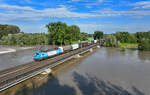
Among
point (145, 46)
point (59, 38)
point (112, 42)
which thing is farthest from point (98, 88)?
point (112, 42)

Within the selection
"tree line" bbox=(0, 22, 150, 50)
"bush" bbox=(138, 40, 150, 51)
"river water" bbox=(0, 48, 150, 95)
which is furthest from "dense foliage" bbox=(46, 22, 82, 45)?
"river water" bbox=(0, 48, 150, 95)

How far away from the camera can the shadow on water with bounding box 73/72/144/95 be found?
42.2 feet

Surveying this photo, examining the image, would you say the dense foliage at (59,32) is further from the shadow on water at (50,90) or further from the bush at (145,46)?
the shadow on water at (50,90)

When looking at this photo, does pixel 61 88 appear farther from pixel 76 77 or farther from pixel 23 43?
pixel 23 43

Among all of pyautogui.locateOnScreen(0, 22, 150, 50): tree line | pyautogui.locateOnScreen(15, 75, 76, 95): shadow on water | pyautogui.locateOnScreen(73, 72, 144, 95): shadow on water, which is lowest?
pyautogui.locateOnScreen(73, 72, 144, 95): shadow on water

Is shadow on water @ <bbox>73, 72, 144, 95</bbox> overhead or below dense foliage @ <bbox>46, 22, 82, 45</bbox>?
below

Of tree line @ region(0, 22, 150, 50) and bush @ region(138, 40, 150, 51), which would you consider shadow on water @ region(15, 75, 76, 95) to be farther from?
bush @ region(138, 40, 150, 51)

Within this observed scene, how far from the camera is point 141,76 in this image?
1794 centimetres

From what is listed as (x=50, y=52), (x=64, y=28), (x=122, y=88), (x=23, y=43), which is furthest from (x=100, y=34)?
(x=122, y=88)

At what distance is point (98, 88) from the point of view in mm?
13867

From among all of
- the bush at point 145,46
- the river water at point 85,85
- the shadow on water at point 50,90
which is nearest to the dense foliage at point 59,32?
the bush at point 145,46

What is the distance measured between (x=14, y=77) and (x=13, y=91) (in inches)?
78.8

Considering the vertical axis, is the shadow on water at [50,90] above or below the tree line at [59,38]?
below

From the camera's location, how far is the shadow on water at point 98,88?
12.9 metres
